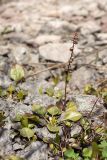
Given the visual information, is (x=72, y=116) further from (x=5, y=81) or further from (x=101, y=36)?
(x=101, y=36)

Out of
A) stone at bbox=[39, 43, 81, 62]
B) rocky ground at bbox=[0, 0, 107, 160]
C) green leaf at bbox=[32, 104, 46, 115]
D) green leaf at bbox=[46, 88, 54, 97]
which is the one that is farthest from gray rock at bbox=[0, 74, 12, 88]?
stone at bbox=[39, 43, 81, 62]

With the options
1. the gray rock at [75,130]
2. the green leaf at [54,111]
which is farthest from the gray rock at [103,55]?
the gray rock at [75,130]

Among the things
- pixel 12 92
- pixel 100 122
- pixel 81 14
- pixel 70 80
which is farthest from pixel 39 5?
pixel 100 122

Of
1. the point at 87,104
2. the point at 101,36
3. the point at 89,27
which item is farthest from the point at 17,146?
the point at 89,27

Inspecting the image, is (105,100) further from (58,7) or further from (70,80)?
(58,7)

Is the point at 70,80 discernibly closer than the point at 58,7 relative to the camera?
Yes

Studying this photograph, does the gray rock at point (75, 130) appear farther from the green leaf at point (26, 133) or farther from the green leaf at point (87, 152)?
the green leaf at point (26, 133)

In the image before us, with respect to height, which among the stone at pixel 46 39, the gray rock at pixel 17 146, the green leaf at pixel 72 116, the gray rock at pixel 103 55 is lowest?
the gray rock at pixel 17 146
